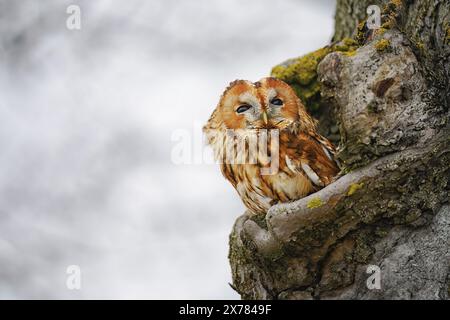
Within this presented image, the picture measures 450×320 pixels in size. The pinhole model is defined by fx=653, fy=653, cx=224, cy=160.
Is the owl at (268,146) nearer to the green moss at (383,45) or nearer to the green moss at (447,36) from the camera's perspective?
the green moss at (383,45)

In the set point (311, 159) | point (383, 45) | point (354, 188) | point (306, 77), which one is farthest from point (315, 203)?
point (306, 77)

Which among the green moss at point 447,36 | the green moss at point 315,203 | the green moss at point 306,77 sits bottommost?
the green moss at point 315,203

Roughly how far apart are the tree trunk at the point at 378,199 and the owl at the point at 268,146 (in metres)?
0.26

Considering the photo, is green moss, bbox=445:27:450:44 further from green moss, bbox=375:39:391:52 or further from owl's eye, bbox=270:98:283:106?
owl's eye, bbox=270:98:283:106

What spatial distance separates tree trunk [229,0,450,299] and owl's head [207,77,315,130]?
1.37 ft

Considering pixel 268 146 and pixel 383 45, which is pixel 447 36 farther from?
pixel 268 146

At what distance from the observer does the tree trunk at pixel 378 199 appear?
2371 millimetres

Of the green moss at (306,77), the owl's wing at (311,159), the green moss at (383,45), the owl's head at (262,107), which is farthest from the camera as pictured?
the green moss at (306,77)

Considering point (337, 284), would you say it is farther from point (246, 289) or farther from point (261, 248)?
point (246, 289)

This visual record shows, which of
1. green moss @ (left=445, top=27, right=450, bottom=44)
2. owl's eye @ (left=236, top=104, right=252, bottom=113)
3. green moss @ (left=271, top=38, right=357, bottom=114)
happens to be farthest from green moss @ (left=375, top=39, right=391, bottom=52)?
green moss @ (left=271, top=38, right=357, bottom=114)

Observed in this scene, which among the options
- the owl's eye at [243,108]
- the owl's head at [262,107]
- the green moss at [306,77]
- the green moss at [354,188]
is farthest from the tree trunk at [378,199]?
the green moss at [306,77]

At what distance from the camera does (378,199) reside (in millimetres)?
2379

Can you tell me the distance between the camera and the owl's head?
2.92 meters
